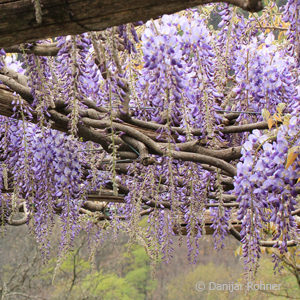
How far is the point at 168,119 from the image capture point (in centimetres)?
117

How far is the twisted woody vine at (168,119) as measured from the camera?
46.1 inches

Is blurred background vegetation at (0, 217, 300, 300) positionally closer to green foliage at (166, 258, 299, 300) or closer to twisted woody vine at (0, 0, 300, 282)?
green foliage at (166, 258, 299, 300)

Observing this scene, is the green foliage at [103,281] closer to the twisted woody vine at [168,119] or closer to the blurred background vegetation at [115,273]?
the blurred background vegetation at [115,273]

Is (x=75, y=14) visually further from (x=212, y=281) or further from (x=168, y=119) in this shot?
(x=212, y=281)

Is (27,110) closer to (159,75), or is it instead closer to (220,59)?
(159,75)

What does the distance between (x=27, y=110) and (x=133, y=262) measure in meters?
7.48

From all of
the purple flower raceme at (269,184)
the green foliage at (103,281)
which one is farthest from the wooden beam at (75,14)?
the green foliage at (103,281)

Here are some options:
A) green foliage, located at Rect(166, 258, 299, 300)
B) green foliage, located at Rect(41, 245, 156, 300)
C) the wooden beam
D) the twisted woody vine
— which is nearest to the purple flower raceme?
the twisted woody vine

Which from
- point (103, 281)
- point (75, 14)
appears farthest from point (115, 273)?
point (75, 14)

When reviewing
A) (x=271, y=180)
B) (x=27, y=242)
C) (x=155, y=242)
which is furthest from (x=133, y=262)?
(x=271, y=180)

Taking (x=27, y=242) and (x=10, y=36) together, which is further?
(x=27, y=242)

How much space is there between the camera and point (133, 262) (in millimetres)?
8641

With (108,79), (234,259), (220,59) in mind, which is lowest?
(234,259)

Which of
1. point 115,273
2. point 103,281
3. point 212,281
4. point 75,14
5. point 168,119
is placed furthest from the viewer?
point 115,273
